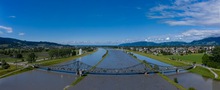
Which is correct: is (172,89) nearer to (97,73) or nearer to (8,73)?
(97,73)

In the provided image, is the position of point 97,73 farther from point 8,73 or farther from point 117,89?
point 8,73

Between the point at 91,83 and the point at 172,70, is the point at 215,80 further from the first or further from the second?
the point at 91,83

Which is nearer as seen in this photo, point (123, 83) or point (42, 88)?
point (42, 88)

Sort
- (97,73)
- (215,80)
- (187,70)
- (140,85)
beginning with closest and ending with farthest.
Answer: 1. (140,85)
2. (215,80)
3. (97,73)
4. (187,70)

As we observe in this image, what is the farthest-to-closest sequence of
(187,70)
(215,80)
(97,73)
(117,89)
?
1. (187,70)
2. (97,73)
3. (215,80)
4. (117,89)

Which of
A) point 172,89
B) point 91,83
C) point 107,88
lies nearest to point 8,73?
point 91,83

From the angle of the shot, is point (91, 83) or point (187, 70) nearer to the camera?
point (91, 83)

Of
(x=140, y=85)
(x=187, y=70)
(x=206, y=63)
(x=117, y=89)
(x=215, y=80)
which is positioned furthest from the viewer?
(x=206, y=63)

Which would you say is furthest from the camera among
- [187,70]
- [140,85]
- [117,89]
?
[187,70]

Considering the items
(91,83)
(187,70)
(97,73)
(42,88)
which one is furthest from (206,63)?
(42,88)
